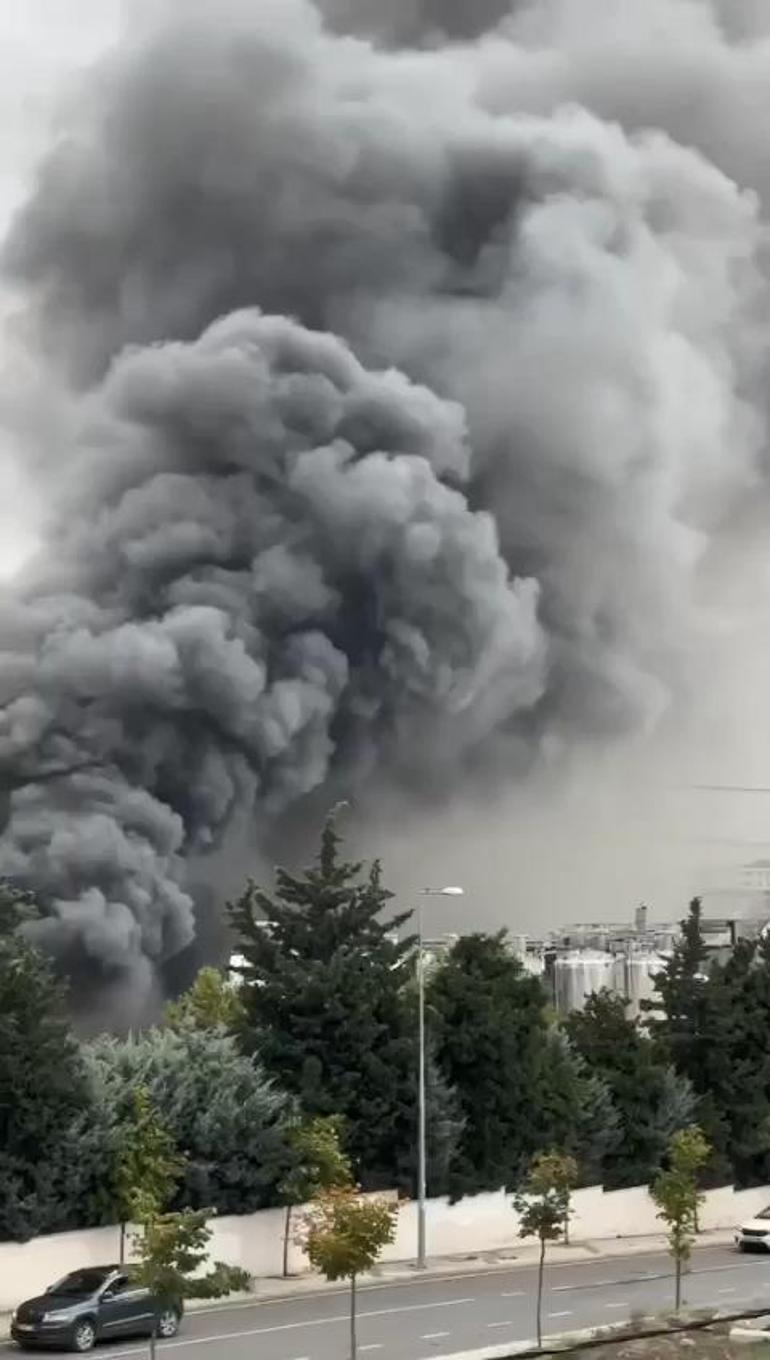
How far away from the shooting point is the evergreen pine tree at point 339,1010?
32062 mm

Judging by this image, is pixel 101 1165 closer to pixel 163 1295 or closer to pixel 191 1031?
pixel 191 1031

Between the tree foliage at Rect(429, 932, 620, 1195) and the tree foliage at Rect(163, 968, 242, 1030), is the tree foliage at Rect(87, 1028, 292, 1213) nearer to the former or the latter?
the tree foliage at Rect(429, 932, 620, 1195)

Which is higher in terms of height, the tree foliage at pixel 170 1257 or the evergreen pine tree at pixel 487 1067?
the evergreen pine tree at pixel 487 1067

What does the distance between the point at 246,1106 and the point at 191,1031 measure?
2854 mm

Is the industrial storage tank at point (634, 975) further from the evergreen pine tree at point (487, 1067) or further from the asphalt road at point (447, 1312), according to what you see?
the asphalt road at point (447, 1312)

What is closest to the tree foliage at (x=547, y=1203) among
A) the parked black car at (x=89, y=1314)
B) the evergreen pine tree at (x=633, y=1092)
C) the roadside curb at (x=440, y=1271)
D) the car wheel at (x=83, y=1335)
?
the roadside curb at (x=440, y=1271)

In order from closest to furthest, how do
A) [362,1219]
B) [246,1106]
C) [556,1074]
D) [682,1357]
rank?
[682,1357], [362,1219], [246,1106], [556,1074]

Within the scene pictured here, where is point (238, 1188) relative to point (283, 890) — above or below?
below

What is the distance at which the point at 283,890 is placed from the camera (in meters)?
33.7

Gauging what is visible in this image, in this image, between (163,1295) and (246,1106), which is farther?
(246,1106)

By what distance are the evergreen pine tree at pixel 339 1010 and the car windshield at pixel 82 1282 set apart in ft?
28.1

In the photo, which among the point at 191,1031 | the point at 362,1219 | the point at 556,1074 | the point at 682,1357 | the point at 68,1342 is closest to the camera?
the point at 682,1357

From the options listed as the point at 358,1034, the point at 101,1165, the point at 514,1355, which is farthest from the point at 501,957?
the point at 514,1355

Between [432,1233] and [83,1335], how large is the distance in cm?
1251
